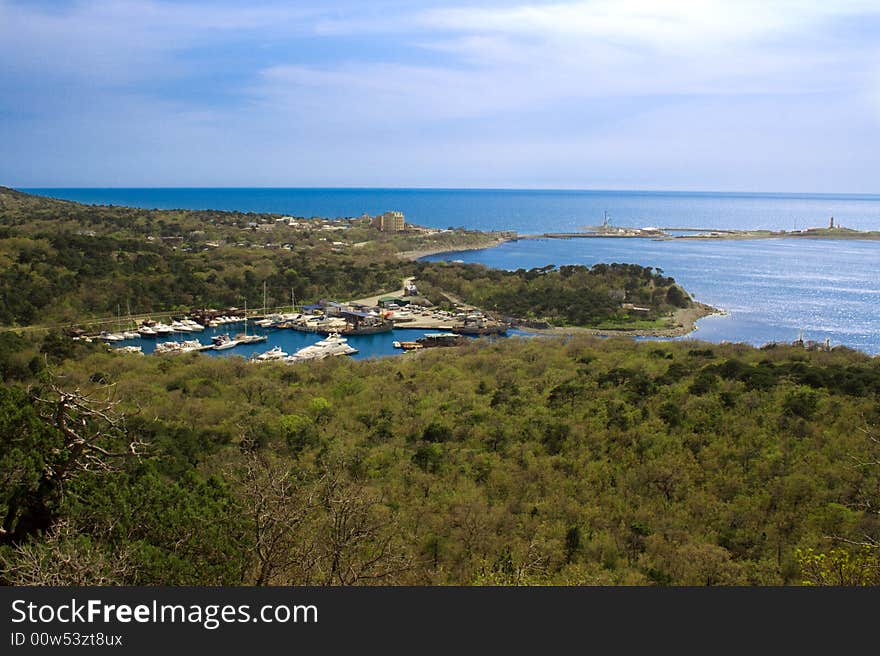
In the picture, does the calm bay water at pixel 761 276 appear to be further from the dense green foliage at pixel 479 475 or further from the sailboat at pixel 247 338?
the sailboat at pixel 247 338

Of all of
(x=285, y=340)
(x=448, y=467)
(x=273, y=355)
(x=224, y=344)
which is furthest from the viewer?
(x=285, y=340)

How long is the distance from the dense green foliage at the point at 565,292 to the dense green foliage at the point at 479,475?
51.0 feet

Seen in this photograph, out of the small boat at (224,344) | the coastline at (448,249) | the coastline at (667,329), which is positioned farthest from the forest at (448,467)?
the coastline at (448,249)

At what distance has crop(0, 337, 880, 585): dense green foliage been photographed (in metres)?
5.15

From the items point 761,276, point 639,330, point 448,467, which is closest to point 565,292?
point 639,330

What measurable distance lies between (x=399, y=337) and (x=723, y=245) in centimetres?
5019

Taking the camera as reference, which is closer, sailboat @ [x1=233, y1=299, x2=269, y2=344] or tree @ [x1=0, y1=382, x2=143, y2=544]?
tree @ [x1=0, y1=382, x2=143, y2=544]

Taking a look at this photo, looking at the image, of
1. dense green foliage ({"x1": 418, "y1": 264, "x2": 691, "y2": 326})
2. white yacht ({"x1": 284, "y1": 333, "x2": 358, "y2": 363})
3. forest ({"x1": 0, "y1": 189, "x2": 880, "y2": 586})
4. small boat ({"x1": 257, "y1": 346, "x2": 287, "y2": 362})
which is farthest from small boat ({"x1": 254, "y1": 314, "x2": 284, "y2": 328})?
forest ({"x1": 0, "y1": 189, "x2": 880, "y2": 586})

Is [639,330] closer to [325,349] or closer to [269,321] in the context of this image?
[325,349]

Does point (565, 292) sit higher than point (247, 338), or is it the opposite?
point (565, 292)

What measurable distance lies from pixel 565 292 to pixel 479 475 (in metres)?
24.4

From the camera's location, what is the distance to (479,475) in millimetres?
9531

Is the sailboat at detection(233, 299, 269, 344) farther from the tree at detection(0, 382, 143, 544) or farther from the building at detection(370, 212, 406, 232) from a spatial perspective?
the building at detection(370, 212, 406, 232)

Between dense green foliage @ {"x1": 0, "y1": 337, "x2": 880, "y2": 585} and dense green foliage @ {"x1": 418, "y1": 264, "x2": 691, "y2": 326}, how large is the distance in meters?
15.5
